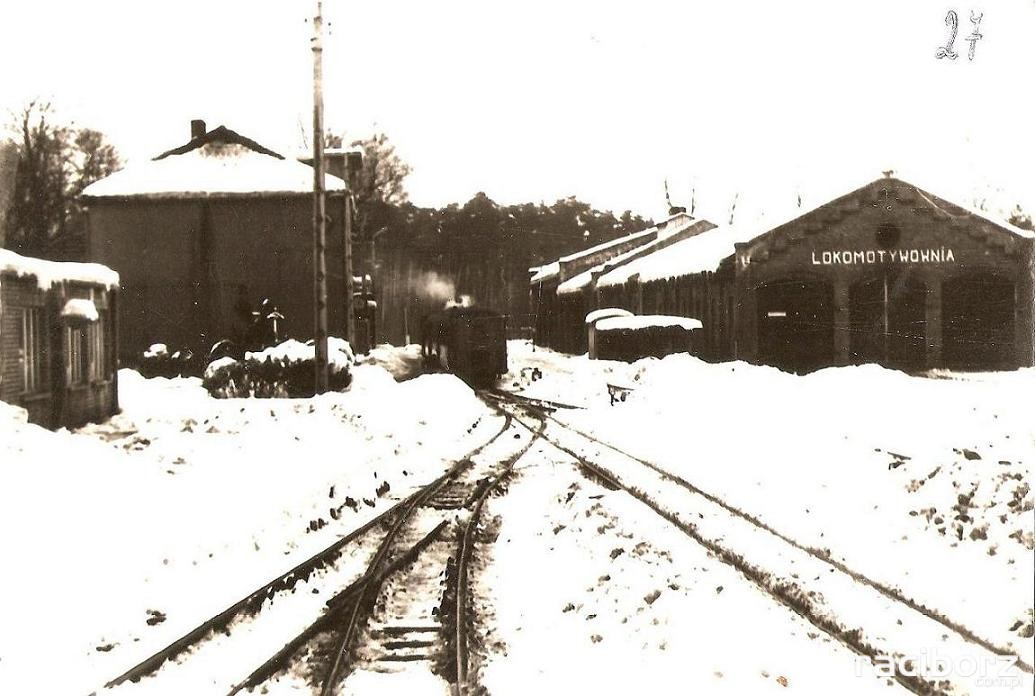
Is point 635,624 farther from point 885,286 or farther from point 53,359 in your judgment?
point 885,286

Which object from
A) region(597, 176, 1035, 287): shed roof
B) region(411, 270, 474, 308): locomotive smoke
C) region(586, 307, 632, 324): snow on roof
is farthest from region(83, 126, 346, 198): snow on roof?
region(411, 270, 474, 308): locomotive smoke

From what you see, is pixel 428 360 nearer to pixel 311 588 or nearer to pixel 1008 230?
pixel 1008 230

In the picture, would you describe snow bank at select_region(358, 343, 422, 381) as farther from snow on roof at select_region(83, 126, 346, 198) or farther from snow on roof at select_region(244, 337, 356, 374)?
snow on roof at select_region(244, 337, 356, 374)

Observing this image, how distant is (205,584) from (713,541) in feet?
14.8

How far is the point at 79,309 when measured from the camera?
13.8 metres

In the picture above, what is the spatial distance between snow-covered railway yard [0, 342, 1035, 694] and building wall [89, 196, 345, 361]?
1713cm

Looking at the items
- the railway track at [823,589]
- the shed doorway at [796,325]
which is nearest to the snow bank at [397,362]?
the shed doorway at [796,325]

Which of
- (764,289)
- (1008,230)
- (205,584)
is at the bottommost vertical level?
(205,584)

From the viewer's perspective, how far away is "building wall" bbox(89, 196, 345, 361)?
31250 mm

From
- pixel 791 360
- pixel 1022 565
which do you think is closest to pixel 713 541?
pixel 1022 565

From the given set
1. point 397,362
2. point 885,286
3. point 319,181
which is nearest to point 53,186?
point 397,362

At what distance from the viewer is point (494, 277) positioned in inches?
2913

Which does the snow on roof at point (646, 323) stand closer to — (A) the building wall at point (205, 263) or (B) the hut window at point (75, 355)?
(A) the building wall at point (205, 263)

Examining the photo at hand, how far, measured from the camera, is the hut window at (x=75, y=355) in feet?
46.7
